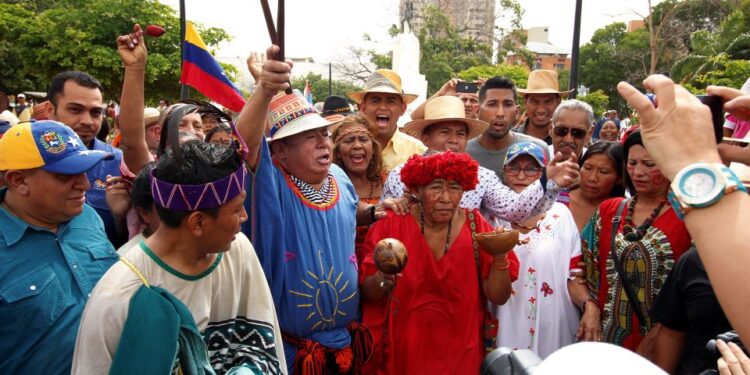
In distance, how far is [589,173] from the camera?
4.02 metres

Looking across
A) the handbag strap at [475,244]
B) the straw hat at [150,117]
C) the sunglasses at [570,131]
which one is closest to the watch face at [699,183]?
the handbag strap at [475,244]

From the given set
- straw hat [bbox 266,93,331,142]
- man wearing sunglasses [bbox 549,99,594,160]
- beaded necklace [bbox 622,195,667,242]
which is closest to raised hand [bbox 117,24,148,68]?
straw hat [bbox 266,93,331,142]

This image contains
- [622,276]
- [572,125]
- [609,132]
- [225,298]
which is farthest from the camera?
[609,132]

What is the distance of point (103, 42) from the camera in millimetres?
21547

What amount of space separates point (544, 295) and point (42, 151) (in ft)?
9.85

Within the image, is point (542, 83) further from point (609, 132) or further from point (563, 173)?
point (609, 132)

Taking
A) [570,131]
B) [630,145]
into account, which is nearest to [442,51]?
[570,131]

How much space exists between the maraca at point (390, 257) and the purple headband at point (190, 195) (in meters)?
1.21

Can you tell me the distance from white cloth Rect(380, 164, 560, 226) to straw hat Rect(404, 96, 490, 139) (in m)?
0.67

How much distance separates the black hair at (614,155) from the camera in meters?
3.95

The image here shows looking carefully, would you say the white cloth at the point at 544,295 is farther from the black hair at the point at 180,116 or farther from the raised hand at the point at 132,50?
the raised hand at the point at 132,50

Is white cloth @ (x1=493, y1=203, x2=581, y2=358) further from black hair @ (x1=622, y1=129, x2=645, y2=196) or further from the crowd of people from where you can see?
black hair @ (x1=622, y1=129, x2=645, y2=196)

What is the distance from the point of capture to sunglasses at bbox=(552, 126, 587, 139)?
4746 millimetres

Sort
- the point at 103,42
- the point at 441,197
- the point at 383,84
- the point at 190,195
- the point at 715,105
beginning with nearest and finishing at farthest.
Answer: the point at 715,105
the point at 190,195
the point at 441,197
the point at 383,84
the point at 103,42
